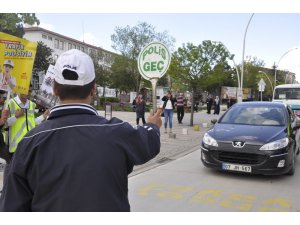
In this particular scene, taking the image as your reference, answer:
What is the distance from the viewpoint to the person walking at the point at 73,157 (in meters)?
1.63

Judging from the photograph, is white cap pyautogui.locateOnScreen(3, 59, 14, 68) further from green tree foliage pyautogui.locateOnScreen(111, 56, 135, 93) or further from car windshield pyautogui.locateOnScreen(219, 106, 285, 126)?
green tree foliage pyautogui.locateOnScreen(111, 56, 135, 93)

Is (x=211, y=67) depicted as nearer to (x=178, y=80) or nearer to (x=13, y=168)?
(x=178, y=80)

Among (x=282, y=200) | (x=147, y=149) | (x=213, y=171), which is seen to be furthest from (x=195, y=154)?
(x=147, y=149)

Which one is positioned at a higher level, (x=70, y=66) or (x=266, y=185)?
(x=70, y=66)

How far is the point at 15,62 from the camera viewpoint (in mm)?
4809

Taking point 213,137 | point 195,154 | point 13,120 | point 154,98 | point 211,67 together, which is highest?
point 211,67

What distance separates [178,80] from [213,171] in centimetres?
1091

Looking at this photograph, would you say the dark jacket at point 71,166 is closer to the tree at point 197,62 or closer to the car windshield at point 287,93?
the tree at point 197,62

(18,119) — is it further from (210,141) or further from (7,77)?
(210,141)

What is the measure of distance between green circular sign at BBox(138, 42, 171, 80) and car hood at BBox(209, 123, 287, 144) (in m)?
2.78

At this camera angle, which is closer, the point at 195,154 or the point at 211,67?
the point at 195,154

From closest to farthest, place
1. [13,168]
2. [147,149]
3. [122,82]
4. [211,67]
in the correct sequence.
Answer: [13,168], [147,149], [211,67], [122,82]

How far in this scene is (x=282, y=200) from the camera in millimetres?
5336

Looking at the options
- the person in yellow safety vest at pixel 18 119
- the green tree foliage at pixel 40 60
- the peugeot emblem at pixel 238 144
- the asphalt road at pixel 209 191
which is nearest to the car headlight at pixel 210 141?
the peugeot emblem at pixel 238 144
